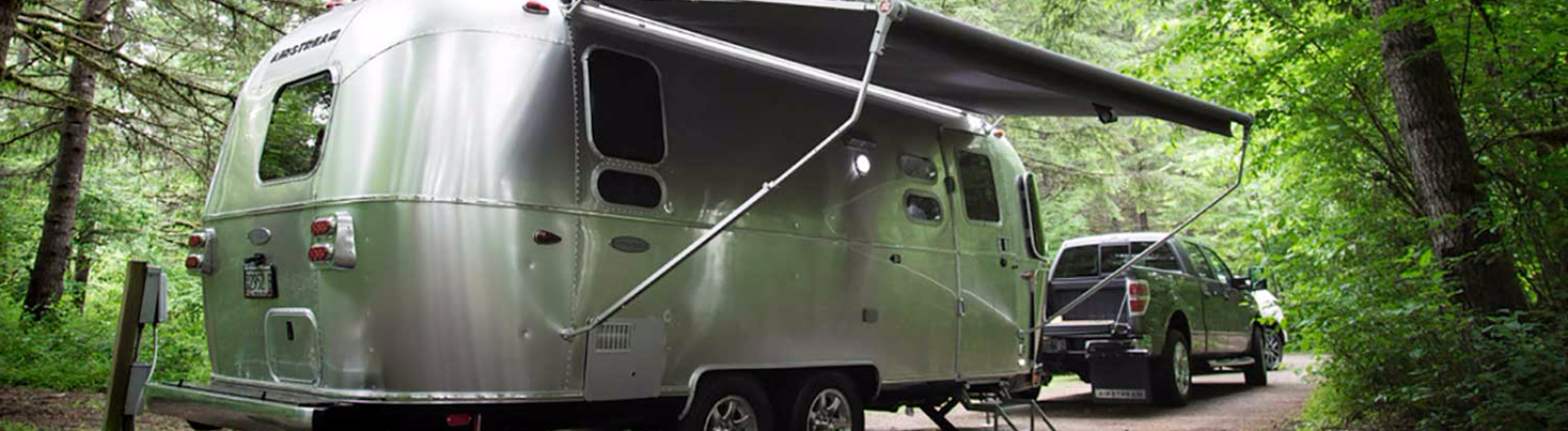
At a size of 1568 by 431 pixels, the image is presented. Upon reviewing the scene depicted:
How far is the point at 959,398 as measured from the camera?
777 cm

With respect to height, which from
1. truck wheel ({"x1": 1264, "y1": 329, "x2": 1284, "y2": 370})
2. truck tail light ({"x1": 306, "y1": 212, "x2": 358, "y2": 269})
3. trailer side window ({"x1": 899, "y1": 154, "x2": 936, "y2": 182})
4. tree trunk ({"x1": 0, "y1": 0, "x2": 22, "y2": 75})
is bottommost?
truck wheel ({"x1": 1264, "y1": 329, "x2": 1284, "y2": 370})

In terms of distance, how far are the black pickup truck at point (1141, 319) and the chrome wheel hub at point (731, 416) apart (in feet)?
13.4

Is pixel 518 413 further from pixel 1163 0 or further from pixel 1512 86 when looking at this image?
pixel 1163 0

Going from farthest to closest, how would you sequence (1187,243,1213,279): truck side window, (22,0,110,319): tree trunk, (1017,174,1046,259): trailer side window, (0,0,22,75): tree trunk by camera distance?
(22,0,110,319): tree trunk < (1187,243,1213,279): truck side window < (1017,174,1046,259): trailer side window < (0,0,22,75): tree trunk

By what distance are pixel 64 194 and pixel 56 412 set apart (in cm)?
484

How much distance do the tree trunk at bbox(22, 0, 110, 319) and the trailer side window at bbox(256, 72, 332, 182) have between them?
757 cm

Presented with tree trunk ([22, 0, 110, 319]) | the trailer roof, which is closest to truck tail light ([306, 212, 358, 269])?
the trailer roof

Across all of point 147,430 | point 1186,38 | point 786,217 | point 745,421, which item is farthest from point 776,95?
point 1186,38

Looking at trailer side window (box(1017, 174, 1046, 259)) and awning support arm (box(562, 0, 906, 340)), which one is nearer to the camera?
awning support arm (box(562, 0, 906, 340))

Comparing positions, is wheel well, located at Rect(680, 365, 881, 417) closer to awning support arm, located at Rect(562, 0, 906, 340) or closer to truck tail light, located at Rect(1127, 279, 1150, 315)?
awning support arm, located at Rect(562, 0, 906, 340)

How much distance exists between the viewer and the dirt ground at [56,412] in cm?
809

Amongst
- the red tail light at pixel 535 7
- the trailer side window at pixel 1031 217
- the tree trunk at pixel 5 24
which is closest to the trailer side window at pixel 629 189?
the red tail light at pixel 535 7

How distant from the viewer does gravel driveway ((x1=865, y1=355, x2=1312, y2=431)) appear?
31.9ft

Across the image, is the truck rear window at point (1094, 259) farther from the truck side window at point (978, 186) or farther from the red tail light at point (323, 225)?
the red tail light at point (323, 225)
